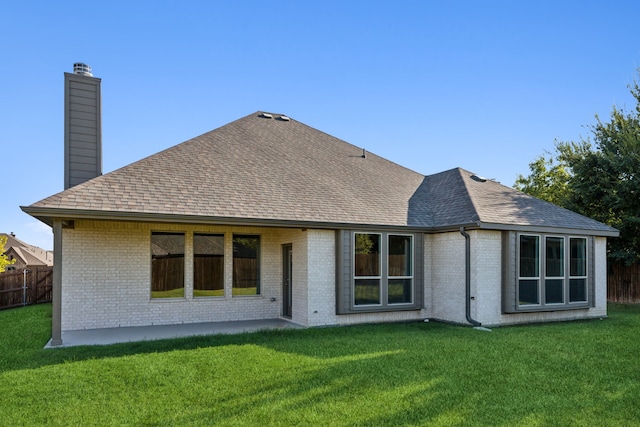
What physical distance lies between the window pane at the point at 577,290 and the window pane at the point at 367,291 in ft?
19.3

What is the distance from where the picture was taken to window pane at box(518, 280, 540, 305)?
1222cm

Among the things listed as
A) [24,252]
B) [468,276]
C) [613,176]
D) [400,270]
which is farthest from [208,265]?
[24,252]

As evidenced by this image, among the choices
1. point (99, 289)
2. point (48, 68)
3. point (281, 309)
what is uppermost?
point (48, 68)

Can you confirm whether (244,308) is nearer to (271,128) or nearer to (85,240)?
(85,240)

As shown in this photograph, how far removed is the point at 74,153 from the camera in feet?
36.1

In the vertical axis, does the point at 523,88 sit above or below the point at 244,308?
above

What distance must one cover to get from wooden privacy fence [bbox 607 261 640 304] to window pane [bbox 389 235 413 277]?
11921mm

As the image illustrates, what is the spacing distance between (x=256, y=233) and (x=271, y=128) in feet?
15.4

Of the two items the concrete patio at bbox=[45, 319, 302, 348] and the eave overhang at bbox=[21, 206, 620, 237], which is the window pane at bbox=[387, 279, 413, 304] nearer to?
the eave overhang at bbox=[21, 206, 620, 237]

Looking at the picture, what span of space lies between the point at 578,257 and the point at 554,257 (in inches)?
43.1

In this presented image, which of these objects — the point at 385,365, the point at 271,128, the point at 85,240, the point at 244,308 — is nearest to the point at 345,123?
the point at 271,128

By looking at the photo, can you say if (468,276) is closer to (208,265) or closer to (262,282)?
(262,282)

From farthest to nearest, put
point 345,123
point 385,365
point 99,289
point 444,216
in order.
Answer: point 345,123
point 444,216
point 99,289
point 385,365

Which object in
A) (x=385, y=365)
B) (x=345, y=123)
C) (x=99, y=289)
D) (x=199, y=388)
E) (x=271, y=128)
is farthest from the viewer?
(x=345, y=123)
